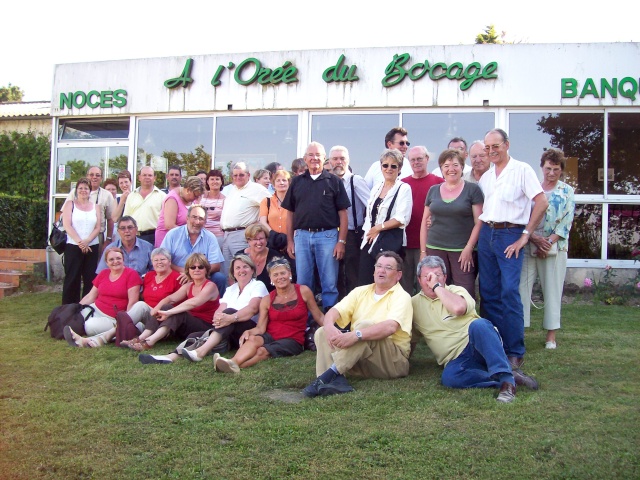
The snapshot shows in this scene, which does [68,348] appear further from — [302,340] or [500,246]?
[500,246]

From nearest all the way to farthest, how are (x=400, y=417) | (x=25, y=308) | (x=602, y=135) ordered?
1. (x=400, y=417)
2. (x=25, y=308)
3. (x=602, y=135)

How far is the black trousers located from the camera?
7.63 m

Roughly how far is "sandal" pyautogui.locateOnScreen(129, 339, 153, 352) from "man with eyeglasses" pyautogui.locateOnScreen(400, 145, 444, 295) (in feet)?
8.13

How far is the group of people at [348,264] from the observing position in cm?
469

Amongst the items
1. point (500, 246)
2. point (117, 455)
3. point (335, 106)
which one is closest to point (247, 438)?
point (117, 455)

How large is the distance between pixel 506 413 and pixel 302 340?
2.32m

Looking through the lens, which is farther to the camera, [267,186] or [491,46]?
[491,46]

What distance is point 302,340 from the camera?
5.74 metres

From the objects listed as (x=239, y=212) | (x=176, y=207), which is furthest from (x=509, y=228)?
(x=176, y=207)

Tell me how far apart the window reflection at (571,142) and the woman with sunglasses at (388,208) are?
4546 millimetres

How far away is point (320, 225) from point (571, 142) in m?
5.39

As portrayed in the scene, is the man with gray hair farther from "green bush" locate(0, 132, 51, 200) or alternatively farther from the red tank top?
"green bush" locate(0, 132, 51, 200)

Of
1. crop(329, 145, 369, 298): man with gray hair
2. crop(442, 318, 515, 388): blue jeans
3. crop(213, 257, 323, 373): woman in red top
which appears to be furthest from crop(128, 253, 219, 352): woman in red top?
crop(442, 318, 515, 388): blue jeans

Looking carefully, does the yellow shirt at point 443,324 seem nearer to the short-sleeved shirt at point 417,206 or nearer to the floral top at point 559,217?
the short-sleeved shirt at point 417,206
